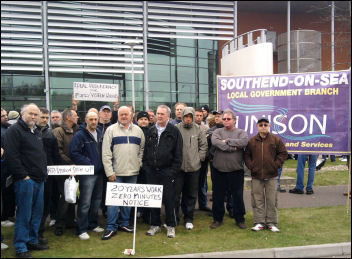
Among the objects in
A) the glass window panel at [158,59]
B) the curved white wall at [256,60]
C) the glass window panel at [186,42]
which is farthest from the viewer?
the glass window panel at [186,42]

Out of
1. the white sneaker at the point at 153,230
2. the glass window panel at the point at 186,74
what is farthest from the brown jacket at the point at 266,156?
the glass window panel at the point at 186,74

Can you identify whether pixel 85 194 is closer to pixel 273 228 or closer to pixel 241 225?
pixel 241 225

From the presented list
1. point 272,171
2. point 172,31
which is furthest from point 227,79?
point 172,31

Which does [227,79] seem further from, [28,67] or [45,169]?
[28,67]

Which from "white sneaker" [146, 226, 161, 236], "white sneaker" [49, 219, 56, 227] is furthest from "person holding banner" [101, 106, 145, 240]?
"white sneaker" [49, 219, 56, 227]

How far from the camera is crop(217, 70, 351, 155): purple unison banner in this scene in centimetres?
718

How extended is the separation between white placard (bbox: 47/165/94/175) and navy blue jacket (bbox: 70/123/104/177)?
106 mm

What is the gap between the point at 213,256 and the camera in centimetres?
466

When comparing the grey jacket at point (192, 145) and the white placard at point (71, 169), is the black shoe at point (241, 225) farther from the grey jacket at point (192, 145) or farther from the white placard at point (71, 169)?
the white placard at point (71, 169)

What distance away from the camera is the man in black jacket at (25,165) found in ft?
14.5

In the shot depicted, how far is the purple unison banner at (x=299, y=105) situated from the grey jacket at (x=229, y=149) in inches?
70.4

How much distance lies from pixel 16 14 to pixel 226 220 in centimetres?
2132

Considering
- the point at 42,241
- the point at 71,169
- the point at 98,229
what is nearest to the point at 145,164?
the point at 71,169

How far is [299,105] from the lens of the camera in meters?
7.40
